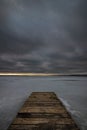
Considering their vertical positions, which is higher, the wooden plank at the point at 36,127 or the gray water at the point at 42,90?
the wooden plank at the point at 36,127

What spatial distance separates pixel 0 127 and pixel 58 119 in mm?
3940

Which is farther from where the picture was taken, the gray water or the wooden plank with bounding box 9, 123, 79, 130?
the gray water

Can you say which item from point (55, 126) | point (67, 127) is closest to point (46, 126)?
point (55, 126)

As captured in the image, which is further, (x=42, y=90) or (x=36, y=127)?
(x=42, y=90)

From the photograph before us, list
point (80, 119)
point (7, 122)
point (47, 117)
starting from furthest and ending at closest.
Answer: point (80, 119)
point (7, 122)
point (47, 117)

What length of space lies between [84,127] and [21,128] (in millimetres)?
4925

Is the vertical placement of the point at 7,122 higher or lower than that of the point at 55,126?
lower

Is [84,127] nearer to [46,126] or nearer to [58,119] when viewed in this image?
[58,119]

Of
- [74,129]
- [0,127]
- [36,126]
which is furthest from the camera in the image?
[0,127]

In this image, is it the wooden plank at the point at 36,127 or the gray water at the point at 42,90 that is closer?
the wooden plank at the point at 36,127

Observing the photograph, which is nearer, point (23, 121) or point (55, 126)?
point (55, 126)

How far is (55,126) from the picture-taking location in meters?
5.35

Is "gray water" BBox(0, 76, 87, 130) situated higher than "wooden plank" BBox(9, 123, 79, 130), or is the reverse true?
"wooden plank" BBox(9, 123, 79, 130)

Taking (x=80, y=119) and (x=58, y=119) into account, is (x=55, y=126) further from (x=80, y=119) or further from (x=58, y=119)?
(x=80, y=119)
